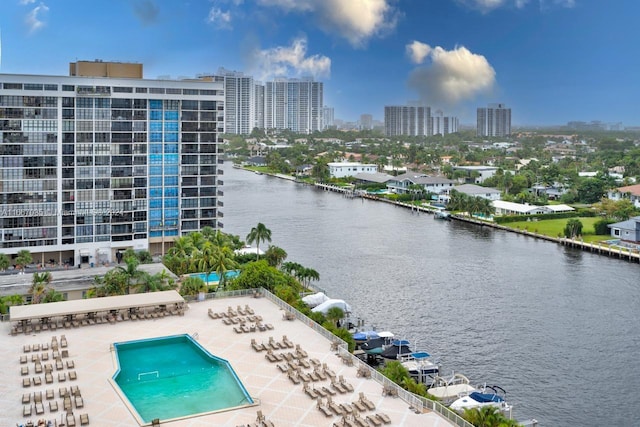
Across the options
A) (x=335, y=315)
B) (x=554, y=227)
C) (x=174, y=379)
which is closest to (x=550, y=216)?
(x=554, y=227)

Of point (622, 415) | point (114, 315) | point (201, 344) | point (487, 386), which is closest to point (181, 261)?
point (114, 315)

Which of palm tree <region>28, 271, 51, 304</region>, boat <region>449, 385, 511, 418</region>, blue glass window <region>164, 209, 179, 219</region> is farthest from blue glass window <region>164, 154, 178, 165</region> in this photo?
boat <region>449, 385, 511, 418</region>

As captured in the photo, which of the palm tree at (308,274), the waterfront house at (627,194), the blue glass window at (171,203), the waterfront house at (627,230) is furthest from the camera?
the waterfront house at (627,194)

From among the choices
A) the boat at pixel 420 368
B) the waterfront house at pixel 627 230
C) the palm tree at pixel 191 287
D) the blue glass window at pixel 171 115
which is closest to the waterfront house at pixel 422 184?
the waterfront house at pixel 627 230

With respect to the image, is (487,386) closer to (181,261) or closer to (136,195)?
(181,261)

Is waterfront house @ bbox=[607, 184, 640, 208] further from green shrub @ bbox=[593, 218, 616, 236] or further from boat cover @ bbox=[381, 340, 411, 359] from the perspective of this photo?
boat cover @ bbox=[381, 340, 411, 359]

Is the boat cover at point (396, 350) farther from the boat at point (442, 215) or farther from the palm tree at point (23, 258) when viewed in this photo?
the boat at point (442, 215)
